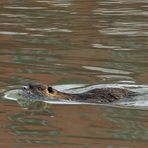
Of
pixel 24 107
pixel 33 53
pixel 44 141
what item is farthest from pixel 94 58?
pixel 44 141

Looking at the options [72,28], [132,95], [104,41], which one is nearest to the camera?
[132,95]

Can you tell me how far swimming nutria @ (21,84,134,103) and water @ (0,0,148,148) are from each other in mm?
291

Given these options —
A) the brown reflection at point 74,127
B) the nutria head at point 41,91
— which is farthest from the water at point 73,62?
the nutria head at point 41,91

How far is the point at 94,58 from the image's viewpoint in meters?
13.4

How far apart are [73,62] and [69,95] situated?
3.02m

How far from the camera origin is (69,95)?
9867 millimetres

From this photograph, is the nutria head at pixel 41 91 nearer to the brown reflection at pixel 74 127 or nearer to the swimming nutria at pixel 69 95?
the swimming nutria at pixel 69 95

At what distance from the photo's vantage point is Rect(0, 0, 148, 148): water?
7.85 metres

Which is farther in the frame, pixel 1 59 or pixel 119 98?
pixel 1 59

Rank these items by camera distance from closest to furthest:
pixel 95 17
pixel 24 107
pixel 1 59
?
pixel 24 107, pixel 1 59, pixel 95 17

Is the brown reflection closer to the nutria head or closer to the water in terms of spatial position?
the water

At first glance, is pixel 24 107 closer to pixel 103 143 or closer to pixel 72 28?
pixel 103 143

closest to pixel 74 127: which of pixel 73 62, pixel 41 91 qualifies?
pixel 41 91

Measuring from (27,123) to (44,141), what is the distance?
93cm
